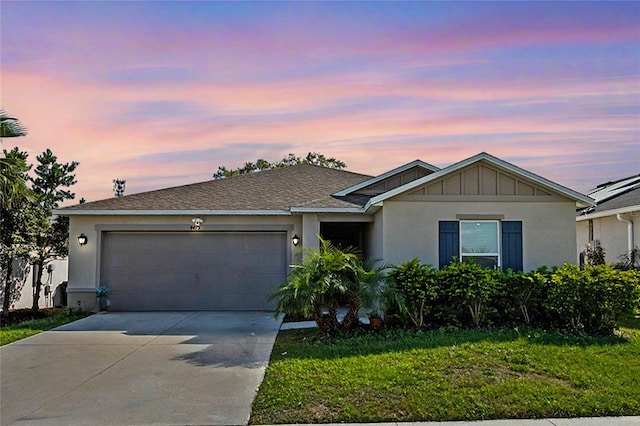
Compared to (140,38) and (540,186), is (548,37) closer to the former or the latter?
(540,186)

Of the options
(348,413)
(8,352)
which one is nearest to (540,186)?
(348,413)

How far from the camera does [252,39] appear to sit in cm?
1031

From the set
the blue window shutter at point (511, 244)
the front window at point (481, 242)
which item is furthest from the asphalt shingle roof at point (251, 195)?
the blue window shutter at point (511, 244)

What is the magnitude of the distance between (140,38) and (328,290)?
6534mm

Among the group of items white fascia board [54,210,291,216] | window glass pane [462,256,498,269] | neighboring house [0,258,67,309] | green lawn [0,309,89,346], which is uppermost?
white fascia board [54,210,291,216]

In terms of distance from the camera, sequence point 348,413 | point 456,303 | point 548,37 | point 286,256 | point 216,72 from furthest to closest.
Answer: point 286,256 < point 216,72 < point 548,37 < point 456,303 < point 348,413

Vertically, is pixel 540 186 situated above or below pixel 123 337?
above

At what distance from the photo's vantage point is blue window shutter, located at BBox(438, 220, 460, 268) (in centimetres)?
1088

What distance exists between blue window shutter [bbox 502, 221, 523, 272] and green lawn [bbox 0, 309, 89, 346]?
1028 cm

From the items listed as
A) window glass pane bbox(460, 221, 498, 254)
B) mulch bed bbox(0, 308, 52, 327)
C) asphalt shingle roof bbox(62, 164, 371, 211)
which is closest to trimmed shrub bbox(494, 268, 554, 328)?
Result: window glass pane bbox(460, 221, 498, 254)

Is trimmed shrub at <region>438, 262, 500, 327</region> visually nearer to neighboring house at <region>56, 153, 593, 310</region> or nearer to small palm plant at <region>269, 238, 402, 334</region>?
small palm plant at <region>269, 238, 402, 334</region>

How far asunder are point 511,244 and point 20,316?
12.3 meters

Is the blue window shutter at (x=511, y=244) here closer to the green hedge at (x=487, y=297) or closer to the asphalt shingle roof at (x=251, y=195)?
the green hedge at (x=487, y=297)

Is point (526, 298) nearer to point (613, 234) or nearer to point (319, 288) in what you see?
point (319, 288)
